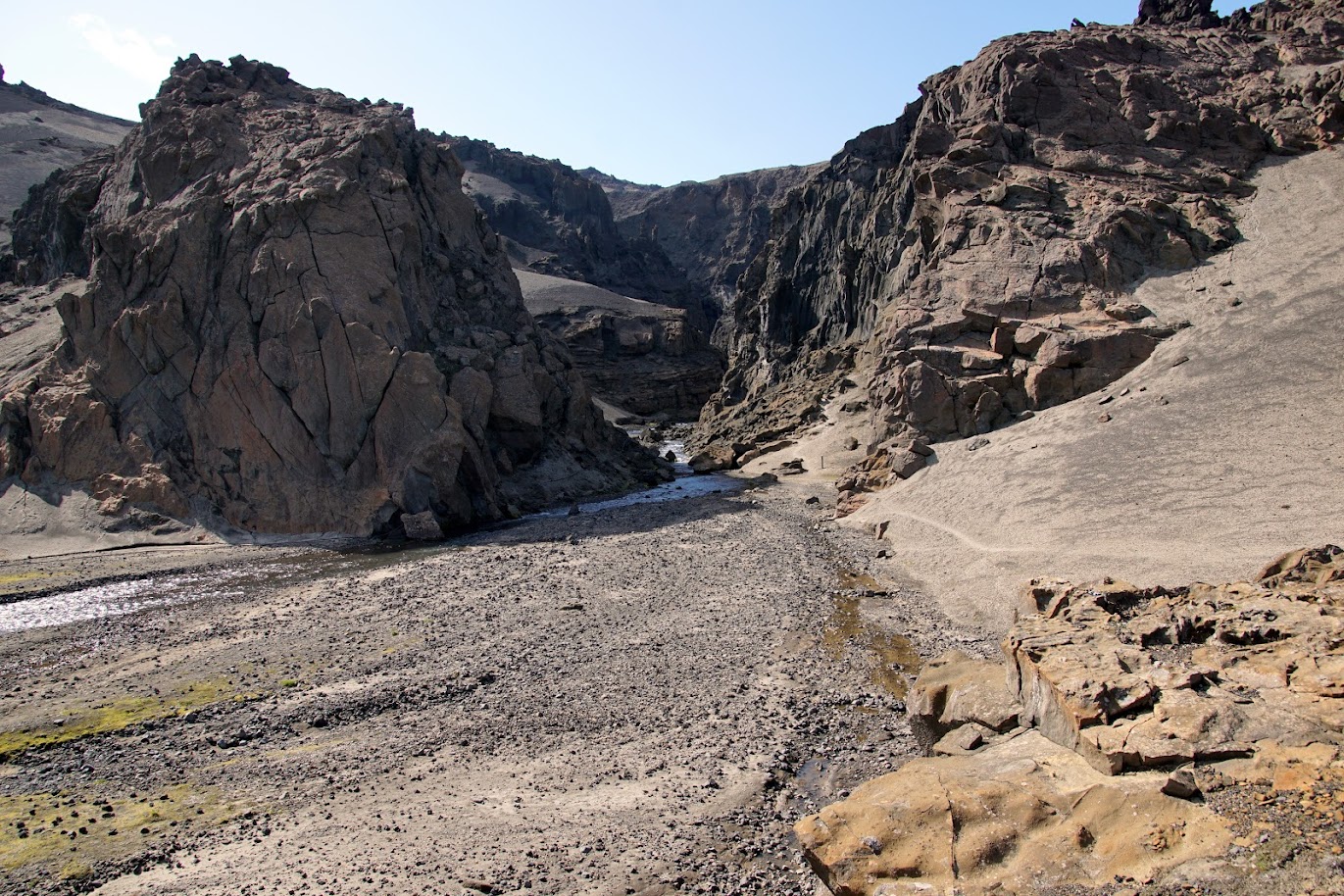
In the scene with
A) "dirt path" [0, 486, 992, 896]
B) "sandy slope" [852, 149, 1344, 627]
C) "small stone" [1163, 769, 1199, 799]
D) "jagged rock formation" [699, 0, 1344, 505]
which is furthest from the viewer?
"jagged rock formation" [699, 0, 1344, 505]

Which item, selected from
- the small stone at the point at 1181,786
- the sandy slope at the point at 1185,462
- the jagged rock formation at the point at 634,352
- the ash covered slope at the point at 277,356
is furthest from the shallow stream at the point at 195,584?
the jagged rock formation at the point at 634,352

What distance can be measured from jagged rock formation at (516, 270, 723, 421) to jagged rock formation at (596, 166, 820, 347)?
5516 centimetres

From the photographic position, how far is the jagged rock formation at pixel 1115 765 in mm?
8312

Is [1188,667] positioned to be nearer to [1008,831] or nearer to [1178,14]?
[1008,831]

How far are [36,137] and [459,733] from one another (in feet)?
393

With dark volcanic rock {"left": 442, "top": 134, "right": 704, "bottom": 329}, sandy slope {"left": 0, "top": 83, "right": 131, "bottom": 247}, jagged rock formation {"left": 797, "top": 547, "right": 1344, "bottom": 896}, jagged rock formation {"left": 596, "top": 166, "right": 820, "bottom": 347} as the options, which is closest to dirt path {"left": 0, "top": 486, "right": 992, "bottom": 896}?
jagged rock formation {"left": 797, "top": 547, "right": 1344, "bottom": 896}

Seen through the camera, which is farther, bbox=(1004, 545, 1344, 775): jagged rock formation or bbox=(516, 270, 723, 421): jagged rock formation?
bbox=(516, 270, 723, 421): jagged rock formation

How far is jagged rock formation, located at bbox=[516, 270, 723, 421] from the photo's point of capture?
93312 millimetres

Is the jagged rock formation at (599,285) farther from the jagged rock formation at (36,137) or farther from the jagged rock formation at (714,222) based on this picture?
the jagged rock formation at (36,137)

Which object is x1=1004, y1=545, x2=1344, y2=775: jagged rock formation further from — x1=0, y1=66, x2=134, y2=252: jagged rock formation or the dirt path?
x1=0, y1=66, x2=134, y2=252: jagged rock formation

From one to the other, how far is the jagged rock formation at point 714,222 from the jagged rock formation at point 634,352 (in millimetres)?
55162

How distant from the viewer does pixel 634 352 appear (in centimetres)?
9769

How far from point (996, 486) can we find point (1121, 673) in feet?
66.3

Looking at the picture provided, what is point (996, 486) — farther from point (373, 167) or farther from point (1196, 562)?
point (373, 167)
